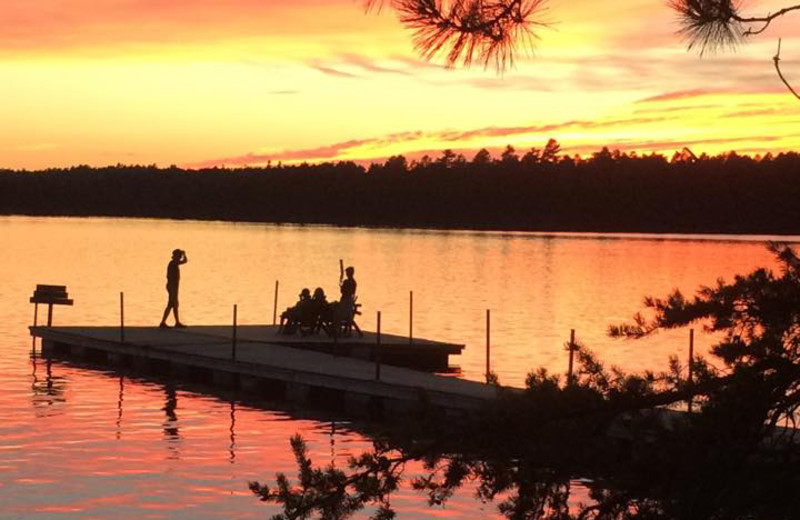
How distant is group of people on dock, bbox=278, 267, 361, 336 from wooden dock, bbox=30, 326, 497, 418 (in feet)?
1.26

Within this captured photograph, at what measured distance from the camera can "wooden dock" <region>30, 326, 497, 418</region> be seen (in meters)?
22.5

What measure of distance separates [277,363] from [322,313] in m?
3.85

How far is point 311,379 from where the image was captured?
79.3 ft

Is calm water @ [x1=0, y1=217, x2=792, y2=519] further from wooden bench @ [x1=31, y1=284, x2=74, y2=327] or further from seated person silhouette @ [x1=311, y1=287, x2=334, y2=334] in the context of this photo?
seated person silhouette @ [x1=311, y1=287, x2=334, y2=334]

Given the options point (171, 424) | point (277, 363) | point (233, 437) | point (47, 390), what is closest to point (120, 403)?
point (47, 390)

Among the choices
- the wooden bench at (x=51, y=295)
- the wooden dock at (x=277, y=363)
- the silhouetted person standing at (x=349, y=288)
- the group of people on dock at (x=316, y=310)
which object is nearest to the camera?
the wooden dock at (x=277, y=363)

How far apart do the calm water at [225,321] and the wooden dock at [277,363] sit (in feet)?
2.21

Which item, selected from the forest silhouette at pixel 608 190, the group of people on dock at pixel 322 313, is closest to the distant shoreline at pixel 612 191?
the forest silhouette at pixel 608 190

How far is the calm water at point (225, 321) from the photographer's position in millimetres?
17344

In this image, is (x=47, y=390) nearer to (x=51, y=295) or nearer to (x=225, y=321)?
(x=51, y=295)

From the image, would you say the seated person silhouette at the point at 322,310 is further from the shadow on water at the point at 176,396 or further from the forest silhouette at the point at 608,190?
the forest silhouette at the point at 608,190

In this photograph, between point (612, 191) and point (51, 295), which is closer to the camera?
point (51, 295)

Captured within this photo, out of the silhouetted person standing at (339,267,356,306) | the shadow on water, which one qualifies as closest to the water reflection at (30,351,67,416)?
the shadow on water

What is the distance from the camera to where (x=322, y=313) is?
29234mm
